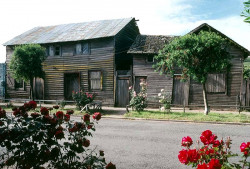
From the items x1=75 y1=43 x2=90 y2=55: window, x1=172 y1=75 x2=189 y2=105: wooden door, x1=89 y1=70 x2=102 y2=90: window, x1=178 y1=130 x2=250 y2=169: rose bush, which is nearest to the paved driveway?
x1=178 y1=130 x2=250 y2=169: rose bush

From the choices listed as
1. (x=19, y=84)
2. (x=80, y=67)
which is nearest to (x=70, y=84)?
(x=80, y=67)

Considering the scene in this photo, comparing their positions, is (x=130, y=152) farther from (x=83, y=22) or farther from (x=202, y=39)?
(x=83, y=22)

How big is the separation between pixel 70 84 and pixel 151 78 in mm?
8069

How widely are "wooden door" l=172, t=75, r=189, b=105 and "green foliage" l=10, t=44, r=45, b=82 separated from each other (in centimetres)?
1181

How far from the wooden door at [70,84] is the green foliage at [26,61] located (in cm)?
294

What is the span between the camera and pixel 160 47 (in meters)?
17.4

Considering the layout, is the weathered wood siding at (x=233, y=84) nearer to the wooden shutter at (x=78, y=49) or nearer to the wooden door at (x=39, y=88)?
the wooden shutter at (x=78, y=49)

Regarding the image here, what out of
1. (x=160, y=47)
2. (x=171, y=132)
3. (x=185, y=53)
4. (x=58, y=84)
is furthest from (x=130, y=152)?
(x=58, y=84)

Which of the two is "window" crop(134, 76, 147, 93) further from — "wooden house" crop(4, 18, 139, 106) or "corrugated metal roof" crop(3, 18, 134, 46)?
"corrugated metal roof" crop(3, 18, 134, 46)

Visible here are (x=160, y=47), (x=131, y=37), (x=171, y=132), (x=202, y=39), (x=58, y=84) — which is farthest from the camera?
(x=131, y=37)

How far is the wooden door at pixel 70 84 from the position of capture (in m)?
19.8

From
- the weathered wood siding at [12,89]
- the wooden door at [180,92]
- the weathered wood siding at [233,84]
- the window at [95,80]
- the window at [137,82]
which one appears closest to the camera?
the weathered wood siding at [233,84]

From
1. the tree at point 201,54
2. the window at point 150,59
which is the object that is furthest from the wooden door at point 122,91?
the tree at point 201,54

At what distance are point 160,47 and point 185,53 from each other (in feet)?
17.8
